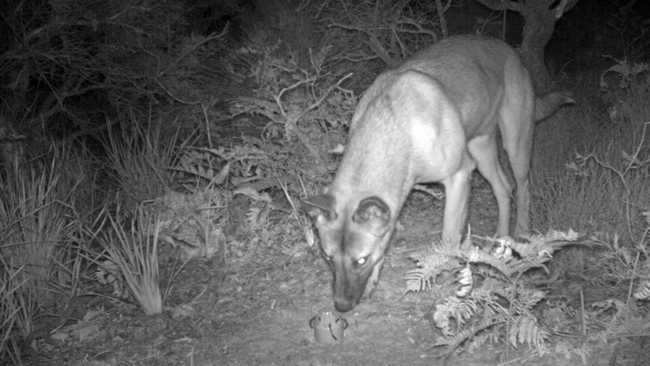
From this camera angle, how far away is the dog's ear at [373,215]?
14.4ft

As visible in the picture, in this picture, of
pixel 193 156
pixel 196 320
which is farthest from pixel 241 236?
pixel 196 320

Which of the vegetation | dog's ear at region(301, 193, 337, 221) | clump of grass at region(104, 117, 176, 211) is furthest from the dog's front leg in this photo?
clump of grass at region(104, 117, 176, 211)

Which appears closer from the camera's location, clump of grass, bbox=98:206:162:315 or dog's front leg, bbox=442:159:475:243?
clump of grass, bbox=98:206:162:315

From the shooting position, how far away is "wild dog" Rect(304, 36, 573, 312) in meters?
4.68

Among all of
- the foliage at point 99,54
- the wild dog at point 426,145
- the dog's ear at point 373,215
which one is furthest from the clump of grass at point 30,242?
the dog's ear at point 373,215

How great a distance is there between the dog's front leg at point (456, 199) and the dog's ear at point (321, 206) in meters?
1.40

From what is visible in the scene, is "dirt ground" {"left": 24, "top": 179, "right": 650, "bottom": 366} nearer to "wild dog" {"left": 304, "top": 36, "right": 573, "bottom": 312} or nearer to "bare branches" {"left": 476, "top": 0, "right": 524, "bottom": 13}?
"wild dog" {"left": 304, "top": 36, "right": 573, "bottom": 312}

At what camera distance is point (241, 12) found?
997 centimetres

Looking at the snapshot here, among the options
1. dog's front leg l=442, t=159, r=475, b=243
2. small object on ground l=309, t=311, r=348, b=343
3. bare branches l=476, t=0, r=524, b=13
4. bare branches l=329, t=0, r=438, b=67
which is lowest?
small object on ground l=309, t=311, r=348, b=343

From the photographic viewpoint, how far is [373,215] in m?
4.52

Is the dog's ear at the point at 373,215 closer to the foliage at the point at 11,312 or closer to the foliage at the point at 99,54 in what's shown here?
the foliage at the point at 11,312

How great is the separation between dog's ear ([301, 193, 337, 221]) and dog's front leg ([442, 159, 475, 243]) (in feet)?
4.60

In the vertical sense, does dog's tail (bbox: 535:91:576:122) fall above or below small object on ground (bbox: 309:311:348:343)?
above

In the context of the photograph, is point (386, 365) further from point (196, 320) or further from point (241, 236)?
point (241, 236)
